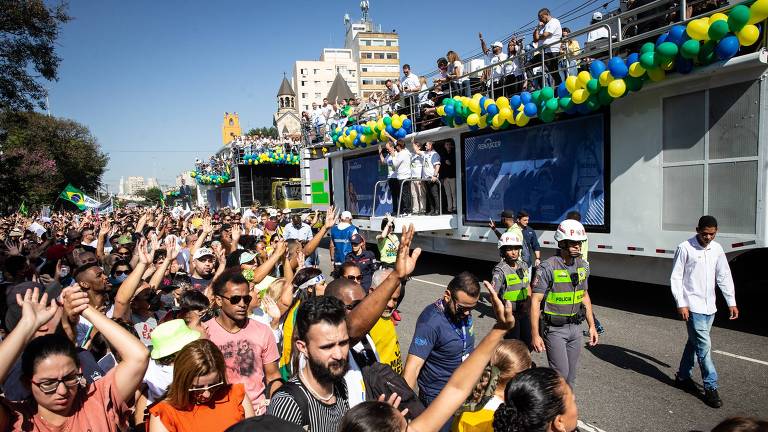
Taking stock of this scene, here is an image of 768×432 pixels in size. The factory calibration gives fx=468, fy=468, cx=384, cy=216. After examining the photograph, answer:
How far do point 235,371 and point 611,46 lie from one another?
7.00m

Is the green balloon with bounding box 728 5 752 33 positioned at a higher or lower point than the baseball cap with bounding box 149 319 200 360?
higher

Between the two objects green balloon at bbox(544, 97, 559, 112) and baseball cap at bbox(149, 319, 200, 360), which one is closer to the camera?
baseball cap at bbox(149, 319, 200, 360)

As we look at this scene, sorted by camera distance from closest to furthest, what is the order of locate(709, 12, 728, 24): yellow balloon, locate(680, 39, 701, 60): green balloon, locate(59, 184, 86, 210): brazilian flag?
locate(709, 12, 728, 24): yellow balloon → locate(680, 39, 701, 60): green balloon → locate(59, 184, 86, 210): brazilian flag

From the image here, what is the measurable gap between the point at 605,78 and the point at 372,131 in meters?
6.66

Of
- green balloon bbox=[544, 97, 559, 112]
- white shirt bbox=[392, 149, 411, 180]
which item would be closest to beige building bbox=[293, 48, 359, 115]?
white shirt bbox=[392, 149, 411, 180]

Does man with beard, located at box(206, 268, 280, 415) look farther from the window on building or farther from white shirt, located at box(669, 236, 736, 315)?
the window on building

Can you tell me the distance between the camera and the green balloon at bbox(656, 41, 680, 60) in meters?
6.17

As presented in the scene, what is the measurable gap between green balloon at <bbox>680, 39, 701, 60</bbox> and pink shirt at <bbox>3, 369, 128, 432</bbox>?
7042 millimetres

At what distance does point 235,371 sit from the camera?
3055 mm

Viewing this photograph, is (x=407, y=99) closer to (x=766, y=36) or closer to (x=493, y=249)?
(x=493, y=249)

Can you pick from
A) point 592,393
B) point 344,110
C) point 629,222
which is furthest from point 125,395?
point 344,110

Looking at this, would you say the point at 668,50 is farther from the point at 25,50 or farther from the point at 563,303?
the point at 25,50

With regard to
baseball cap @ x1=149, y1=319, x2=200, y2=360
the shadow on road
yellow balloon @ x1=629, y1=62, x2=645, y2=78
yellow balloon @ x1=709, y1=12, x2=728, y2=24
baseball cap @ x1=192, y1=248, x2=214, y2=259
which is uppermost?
yellow balloon @ x1=709, y1=12, x2=728, y2=24

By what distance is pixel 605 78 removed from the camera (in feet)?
22.9
